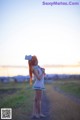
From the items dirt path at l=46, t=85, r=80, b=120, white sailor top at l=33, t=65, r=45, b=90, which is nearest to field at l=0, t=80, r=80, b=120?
dirt path at l=46, t=85, r=80, b=120

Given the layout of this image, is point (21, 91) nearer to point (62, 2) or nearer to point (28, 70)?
point (28, 70)

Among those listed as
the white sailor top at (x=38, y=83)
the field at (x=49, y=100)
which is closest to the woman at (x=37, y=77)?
the white sailor top at (x=38, y=83)

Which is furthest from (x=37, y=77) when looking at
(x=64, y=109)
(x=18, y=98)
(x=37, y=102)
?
(x=18, y=98)

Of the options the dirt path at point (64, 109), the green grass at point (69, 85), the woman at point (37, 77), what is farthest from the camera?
the green grass at point (69, 85)

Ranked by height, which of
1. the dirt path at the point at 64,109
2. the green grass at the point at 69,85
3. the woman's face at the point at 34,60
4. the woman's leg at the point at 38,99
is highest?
the woman's face at the point at 34,60

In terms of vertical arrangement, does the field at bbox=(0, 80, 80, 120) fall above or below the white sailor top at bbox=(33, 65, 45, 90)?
below

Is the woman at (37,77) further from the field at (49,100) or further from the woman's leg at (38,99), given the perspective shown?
the field at (49,100)

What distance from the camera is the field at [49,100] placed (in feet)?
12.9

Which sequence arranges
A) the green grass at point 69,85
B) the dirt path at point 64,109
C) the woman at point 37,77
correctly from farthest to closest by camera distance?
1. the green grass at point 69,85
2. the dirt path at point 64,109
3. the woman at point 37,77

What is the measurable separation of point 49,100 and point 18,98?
1.72ft

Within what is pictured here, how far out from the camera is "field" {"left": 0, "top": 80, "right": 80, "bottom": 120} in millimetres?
3928

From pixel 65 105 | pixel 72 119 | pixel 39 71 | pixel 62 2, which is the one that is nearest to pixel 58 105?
pixel 65 105

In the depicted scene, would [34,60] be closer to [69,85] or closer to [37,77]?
[37,77]

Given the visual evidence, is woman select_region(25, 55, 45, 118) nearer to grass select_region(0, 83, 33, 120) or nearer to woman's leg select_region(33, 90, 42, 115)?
woman's leg select_region(33, 90, 42, 115)
